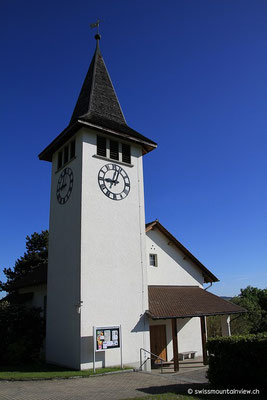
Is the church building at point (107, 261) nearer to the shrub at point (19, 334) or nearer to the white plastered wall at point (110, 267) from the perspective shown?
the white plastered wall at point (110, 267)

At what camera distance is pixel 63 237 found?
1688cm

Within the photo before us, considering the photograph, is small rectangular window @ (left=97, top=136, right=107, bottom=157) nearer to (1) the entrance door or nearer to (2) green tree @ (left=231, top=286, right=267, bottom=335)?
(1) the entrance door

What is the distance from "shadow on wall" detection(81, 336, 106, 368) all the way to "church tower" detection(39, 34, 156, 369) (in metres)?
0.04

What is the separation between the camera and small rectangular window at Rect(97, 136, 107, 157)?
56.2 feet

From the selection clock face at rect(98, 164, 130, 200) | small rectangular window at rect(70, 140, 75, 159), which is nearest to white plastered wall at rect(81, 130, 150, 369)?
clock face at rect(98, 164, 130, 200)

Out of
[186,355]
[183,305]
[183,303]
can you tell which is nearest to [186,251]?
[183,303]

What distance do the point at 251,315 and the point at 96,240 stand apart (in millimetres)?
22274

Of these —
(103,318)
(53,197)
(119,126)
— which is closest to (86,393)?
(103,318)

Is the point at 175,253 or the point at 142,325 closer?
the point at 142,325

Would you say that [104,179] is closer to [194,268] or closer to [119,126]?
[119,126]

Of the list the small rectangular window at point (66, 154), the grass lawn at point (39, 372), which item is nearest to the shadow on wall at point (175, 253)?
the small rectangular window at point (66, 154)

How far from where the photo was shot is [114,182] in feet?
56.0

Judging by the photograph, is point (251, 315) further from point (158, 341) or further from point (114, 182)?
point (114, 182)

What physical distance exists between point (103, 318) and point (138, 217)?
546 cm
